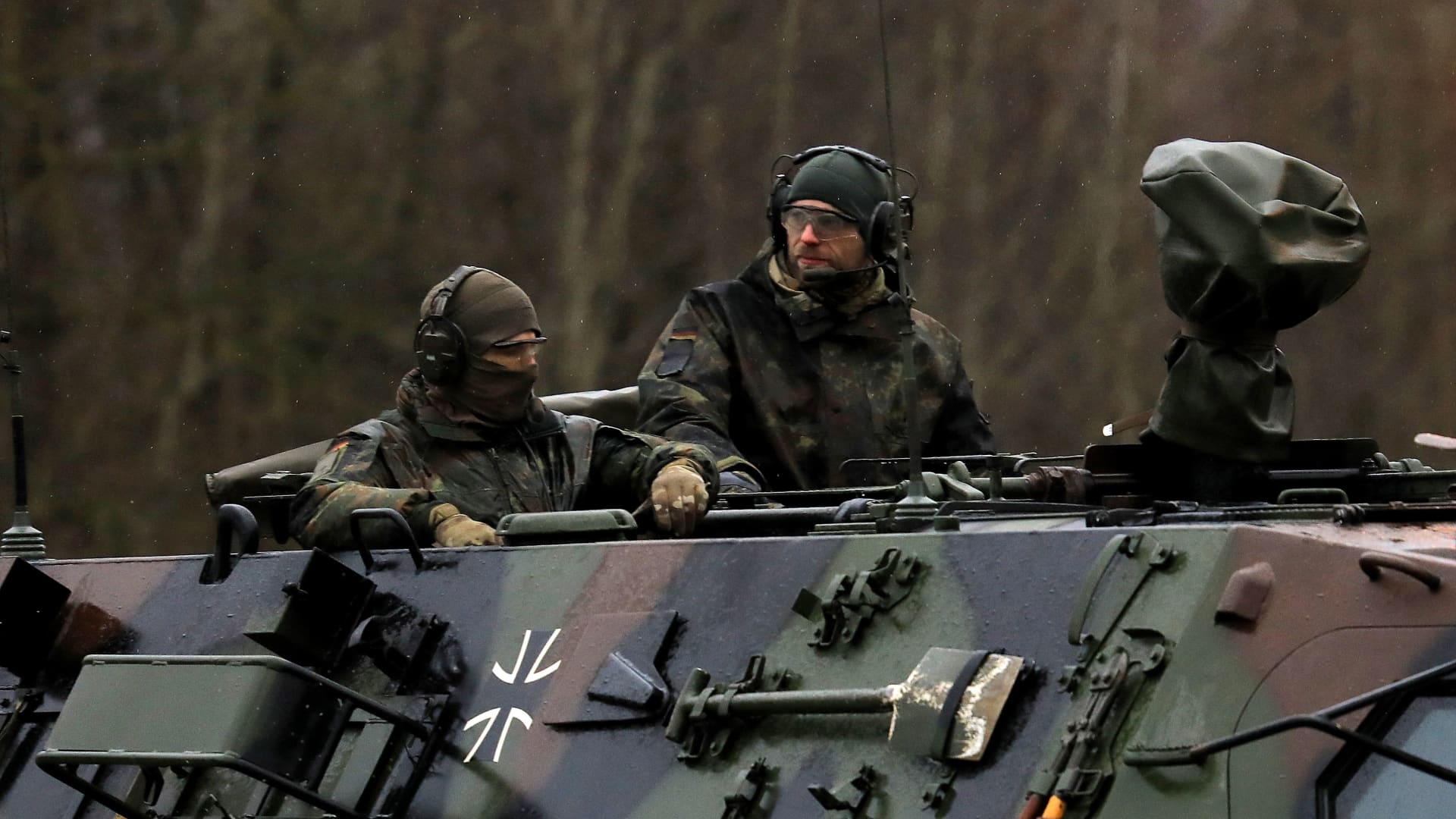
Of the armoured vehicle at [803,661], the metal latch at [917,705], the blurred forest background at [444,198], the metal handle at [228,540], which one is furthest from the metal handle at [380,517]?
the blurred forest background at [444,198]

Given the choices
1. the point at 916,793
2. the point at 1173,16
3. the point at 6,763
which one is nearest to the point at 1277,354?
the point at 916,793

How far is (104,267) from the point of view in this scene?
50.2 feet

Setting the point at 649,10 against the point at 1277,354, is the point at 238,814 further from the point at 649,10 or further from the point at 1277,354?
the point at 649,10

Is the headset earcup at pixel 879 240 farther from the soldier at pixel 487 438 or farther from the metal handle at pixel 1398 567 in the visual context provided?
the metal handle at pixel 1398 567

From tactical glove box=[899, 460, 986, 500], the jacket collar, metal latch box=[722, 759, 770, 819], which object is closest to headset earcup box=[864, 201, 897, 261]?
the jacket collar

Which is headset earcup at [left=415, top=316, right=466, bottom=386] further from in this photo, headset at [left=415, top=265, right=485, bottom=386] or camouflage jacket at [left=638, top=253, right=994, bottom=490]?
camouflage jacket at [left=638, top=253, right=994, bottom=490]

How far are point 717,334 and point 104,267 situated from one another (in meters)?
7.38

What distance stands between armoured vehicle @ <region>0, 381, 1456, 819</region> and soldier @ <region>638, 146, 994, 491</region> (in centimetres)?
166

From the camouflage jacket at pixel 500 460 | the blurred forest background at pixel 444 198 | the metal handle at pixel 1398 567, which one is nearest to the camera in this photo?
the metal handle at pixel 1398 567

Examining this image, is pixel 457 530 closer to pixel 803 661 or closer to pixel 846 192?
pixel 803 661

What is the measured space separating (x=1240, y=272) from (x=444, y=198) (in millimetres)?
9233

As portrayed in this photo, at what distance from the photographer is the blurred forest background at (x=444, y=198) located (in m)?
14.5

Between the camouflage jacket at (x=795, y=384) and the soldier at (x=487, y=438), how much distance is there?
0.92 meters

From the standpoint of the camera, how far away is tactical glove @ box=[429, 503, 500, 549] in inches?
257
